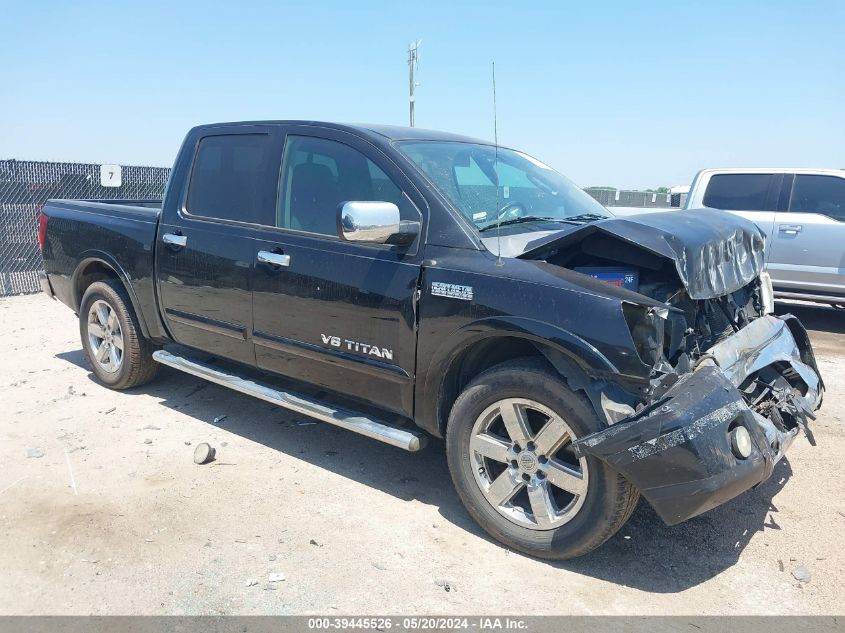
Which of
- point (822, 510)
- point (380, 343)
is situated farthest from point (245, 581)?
point (822, 510)

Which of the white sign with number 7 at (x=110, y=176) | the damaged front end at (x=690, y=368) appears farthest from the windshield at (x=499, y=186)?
the white sign with number 7 at (x=110, y=176)

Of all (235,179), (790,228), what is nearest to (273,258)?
(235,179)

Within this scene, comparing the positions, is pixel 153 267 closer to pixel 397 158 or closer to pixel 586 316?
pixel 397 158

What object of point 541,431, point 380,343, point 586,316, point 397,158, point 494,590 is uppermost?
point 397,158

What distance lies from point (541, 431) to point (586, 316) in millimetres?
577

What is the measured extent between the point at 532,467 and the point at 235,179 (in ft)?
8.74

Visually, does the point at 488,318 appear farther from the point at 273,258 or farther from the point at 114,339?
the point at 114,339

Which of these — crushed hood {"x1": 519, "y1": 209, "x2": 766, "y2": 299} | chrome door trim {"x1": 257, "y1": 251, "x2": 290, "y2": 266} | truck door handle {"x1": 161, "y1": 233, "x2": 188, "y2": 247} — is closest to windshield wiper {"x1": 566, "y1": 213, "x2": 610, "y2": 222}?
crushed hood {"x1": 519, "y1": 209, "x2": 766, "y2": 299}

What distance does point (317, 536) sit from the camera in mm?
3357

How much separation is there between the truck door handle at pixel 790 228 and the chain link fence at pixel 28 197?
26.5 ft

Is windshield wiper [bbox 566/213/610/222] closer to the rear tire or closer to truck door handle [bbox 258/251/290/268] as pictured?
truck door handle [bbox 258/251/290/268]

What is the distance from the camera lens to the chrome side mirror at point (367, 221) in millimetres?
3131

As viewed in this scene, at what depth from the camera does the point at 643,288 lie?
3207 millimetres

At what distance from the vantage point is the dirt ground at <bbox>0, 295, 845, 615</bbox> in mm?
2883
